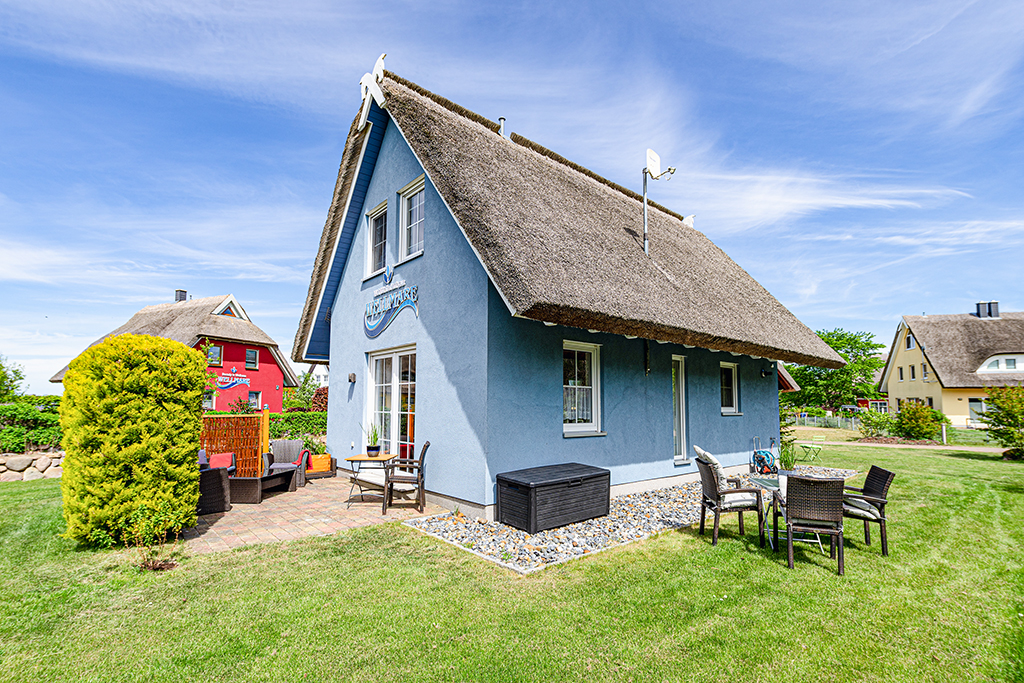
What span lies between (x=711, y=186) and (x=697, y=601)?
488 inches

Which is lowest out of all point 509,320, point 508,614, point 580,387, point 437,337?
point 508,614

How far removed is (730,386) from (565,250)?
6.51 m

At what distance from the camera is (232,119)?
10.0m

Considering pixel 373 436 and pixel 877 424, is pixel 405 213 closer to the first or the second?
pixel 373 436

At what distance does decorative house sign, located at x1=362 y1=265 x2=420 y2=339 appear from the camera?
8086 millimetres

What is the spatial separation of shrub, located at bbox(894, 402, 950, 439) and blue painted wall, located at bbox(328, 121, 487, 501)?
2264cm

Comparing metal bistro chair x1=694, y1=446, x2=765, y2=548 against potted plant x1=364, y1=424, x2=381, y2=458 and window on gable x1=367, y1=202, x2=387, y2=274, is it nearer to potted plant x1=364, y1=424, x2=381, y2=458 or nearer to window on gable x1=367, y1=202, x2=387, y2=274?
potted plant x1=364, y1=424, x2=381, y2=458

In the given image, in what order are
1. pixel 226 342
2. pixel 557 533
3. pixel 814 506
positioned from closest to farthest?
pixel 814 506 → pixel 557 533 → pixel 226 342

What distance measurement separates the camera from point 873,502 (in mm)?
5027


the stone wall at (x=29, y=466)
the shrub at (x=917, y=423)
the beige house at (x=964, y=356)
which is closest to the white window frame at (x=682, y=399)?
the stone wall at (x=29, y=466)

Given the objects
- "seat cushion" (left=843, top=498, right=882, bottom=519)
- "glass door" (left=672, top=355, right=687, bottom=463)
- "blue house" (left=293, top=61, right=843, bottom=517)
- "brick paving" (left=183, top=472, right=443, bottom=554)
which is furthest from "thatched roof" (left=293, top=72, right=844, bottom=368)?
"brick paving" (left=183, top=472, right=443, bottom=554)

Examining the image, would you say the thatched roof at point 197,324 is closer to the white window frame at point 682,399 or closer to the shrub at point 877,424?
the white window frame at point 682,399

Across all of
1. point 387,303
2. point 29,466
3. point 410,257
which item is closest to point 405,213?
point 410,257

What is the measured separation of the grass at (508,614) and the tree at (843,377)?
37505 mm
